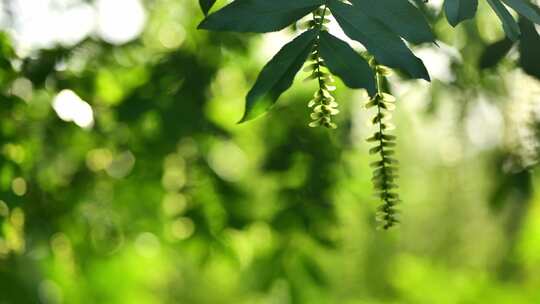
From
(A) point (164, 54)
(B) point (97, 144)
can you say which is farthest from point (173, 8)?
(B) point (97, 144)

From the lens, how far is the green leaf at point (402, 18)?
0.94m

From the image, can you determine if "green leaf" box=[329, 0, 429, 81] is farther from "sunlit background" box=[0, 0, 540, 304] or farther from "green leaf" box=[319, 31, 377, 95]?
"sunlit background" box=[0, 0, 540, 304]

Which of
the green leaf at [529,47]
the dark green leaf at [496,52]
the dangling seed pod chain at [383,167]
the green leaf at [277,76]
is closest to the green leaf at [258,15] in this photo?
the green leaf at [277,76]

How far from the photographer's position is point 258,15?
3.14 ft

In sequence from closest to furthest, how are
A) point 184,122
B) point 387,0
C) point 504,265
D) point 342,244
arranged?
1. point 387,0
2. point 184,122
3. point 342,244
4. point 504,265

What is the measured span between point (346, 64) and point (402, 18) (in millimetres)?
71

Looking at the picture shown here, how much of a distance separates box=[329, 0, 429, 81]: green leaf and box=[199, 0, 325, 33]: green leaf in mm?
44

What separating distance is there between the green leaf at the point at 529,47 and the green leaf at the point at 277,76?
0.38m

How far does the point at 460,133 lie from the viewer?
2.21 m

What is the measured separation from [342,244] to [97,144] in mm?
641

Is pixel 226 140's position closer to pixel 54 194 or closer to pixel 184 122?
pixel 184 122

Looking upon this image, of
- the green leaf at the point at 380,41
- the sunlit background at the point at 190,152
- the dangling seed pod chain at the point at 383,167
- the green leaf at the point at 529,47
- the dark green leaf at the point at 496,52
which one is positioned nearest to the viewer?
the green leaf at the point at 380,41

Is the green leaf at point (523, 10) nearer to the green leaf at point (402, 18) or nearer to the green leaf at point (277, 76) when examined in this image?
the green leaf at point (402, 18)

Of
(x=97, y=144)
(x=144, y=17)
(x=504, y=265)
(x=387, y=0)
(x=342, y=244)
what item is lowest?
(x=504, y=265)
